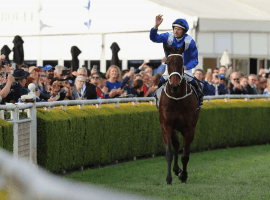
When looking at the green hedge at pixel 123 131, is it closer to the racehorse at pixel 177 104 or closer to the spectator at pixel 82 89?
the spectator at pixel 82 89

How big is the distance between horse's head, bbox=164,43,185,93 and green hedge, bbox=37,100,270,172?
2.21 meters

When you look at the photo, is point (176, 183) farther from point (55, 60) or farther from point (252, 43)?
point (55, 60)

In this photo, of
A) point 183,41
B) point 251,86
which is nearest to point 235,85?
point 251,86

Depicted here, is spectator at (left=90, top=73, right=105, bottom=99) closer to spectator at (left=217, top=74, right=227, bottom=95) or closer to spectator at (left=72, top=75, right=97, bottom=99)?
spectator at (left=72, top=75, right=97, bottom=99)

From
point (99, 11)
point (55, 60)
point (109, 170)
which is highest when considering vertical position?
point (99, 11)

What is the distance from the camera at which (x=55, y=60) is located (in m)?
31.4

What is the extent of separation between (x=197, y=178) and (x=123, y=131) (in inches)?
107

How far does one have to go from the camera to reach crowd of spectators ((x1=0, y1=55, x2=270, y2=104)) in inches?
331

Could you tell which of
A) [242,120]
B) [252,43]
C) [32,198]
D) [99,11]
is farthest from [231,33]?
[32,198]

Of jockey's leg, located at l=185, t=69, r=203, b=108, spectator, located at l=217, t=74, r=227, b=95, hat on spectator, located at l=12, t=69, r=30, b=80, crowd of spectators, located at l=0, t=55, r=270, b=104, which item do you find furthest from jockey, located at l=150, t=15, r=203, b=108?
spectator, located at l=217, t=74, r=227, b=95

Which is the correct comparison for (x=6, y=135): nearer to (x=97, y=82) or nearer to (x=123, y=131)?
(x=123, y=131)

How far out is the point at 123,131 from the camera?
1105 centimetres

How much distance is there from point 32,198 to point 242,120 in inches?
578

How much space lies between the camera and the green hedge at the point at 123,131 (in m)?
8.71
